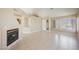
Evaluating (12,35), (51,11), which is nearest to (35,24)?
(51,11)

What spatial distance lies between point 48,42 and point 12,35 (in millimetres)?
825

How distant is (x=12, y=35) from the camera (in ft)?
8.04

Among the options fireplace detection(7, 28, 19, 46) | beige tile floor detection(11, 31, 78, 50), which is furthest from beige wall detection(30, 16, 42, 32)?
fireplace detection(7, 28, 19, 46)

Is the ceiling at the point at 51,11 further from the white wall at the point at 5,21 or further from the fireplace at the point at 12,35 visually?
the fireplace at the point at 12,35

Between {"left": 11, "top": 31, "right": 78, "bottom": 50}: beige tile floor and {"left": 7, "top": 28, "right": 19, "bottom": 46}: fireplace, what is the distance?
0.15m

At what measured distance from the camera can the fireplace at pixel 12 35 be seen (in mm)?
2363

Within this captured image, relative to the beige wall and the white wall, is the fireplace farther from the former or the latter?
the beige wall

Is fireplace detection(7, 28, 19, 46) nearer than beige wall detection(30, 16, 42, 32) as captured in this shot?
Yes

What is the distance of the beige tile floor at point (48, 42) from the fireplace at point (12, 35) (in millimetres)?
149

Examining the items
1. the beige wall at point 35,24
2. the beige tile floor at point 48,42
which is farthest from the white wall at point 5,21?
the beige wall at point 35,24

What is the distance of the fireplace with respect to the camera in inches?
93.1
